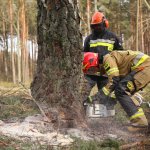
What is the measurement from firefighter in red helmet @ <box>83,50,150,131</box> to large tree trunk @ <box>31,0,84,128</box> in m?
0.73

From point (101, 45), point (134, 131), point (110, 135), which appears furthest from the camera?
point (101, 45)

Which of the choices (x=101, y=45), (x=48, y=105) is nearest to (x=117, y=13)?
(x=101, y=45)

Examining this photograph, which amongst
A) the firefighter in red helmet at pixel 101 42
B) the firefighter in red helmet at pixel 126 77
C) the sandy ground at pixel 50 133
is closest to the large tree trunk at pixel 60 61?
the sandy ground at pixel 50 133

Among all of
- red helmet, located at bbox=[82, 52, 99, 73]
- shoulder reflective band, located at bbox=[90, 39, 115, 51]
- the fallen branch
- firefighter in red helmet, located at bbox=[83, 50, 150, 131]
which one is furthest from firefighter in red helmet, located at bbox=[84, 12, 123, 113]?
the fallen branch

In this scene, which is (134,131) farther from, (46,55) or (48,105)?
(46,55)

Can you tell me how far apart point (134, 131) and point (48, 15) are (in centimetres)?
220

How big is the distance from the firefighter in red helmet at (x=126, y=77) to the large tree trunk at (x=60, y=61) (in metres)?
0.73

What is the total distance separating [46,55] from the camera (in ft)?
17.2

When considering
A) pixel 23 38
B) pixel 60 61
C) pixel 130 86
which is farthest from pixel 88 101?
pixel 23 38

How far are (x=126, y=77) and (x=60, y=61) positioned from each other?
133 centimetres

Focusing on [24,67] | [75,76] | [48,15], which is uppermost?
[48,15]

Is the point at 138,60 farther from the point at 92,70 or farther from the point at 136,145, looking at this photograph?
the point at 136,145

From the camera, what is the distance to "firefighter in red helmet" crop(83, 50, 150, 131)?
5777 millimetres

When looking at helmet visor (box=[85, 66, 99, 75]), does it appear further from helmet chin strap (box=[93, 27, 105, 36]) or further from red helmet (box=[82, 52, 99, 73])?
helmet chin strap (box=[93, 27, 105, 36])
